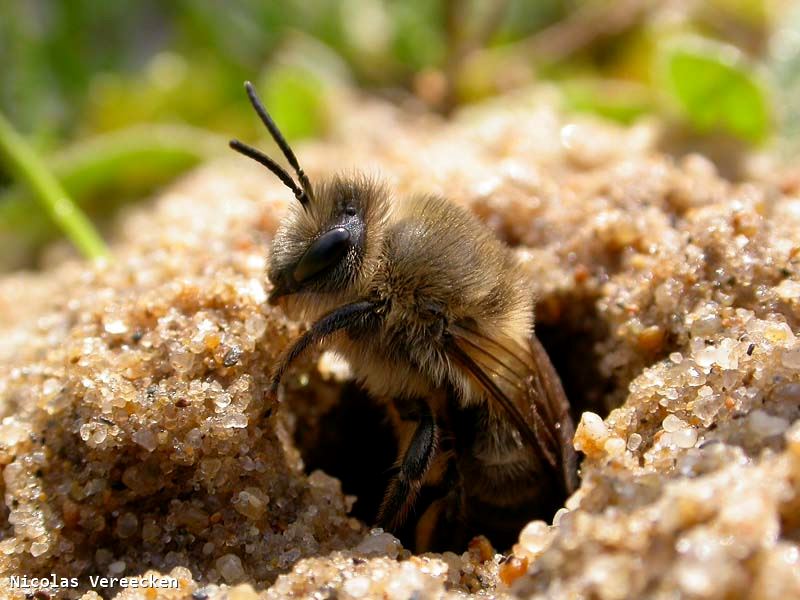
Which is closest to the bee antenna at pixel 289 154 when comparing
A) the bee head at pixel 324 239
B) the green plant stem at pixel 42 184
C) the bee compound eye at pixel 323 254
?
the bee head at pixel 324 239

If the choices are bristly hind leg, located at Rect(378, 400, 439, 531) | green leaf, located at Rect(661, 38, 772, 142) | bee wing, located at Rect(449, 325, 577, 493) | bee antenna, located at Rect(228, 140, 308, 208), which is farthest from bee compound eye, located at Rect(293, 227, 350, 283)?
green leaf, located at Rect(661, 38, 772, 142)

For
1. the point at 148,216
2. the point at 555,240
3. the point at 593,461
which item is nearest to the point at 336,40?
the point at 148,216

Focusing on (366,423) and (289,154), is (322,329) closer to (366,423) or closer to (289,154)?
(289,154)

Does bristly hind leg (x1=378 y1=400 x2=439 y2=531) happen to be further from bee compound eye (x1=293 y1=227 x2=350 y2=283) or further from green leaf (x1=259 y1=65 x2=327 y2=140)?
green leaf (x1=259 y1=65 x2=327 y2=140)

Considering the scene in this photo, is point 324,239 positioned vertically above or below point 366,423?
above

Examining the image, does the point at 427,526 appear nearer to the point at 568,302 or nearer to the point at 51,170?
the point at 568,302

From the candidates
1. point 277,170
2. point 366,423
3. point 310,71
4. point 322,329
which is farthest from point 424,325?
point 310,71
